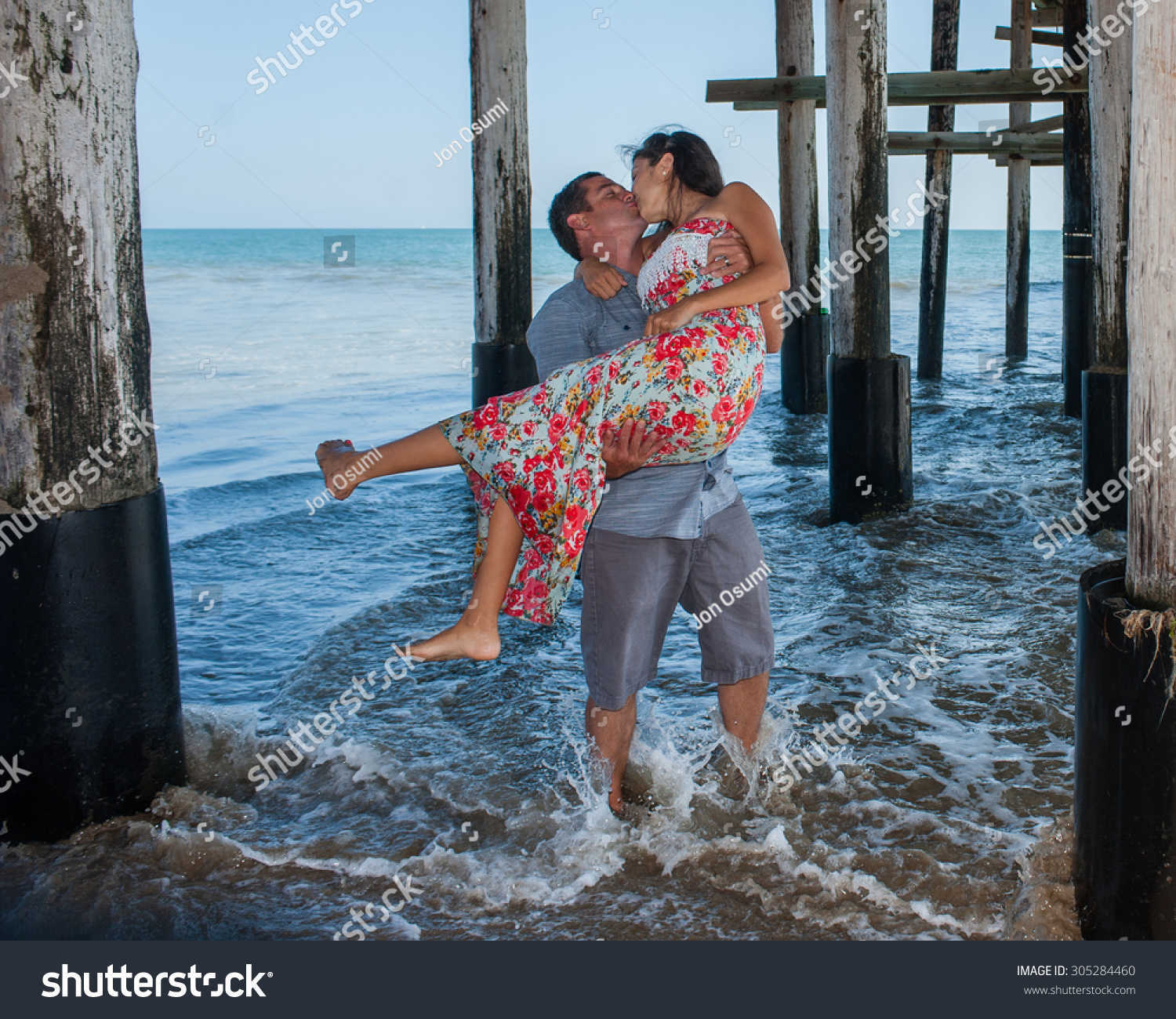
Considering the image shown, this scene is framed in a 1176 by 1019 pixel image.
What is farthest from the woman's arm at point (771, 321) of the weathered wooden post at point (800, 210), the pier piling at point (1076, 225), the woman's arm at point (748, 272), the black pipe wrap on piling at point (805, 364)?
the black pipe wrap on piling at point (805, 364)

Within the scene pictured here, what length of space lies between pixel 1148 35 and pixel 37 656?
9.57ft

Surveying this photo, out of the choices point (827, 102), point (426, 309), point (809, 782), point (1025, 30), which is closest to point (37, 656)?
point (809, 782)

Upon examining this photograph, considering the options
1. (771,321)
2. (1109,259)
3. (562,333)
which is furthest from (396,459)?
(1109,259)

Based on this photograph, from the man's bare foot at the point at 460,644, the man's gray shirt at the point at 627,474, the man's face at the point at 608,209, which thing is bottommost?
the man's bare foot at the point at 460,644

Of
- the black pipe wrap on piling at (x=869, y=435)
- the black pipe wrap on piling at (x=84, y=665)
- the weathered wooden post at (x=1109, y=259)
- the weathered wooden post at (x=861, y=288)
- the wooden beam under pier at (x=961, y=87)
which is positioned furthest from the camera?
the wooden beam under pier at (x=961, y=87)

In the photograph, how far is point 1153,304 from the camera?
2.16 m

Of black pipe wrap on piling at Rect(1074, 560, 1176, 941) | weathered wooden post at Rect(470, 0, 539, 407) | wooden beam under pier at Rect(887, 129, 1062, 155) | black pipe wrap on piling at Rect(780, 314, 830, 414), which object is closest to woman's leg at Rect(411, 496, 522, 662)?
black pipe wrap on piling at Rect(1074, 560, 1176, 941)

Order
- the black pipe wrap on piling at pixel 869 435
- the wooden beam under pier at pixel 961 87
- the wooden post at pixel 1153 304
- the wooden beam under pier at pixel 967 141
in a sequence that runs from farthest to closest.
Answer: the wooden beam under pier at pixel 967 141 → the wooden beam under pier at pixel 961 87 → the black pipe wrap on piling at pixel 869 435 → the wooden post at pixel 1153 304

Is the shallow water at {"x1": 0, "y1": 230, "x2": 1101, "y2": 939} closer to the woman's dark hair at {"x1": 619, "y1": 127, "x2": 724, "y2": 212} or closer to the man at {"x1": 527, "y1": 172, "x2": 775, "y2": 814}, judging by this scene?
the man at {"x1": 527, "y1": 172, "x2": 775, "y2": 814}

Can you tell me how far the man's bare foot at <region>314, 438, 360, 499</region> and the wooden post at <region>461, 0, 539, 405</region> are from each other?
11.6 ft

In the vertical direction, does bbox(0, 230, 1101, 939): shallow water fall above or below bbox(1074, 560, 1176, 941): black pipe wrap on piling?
below

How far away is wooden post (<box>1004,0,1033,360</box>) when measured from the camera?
1310cm

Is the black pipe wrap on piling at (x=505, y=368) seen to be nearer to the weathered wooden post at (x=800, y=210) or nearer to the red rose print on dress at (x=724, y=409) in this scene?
the red rose print on dress at (x=724, y=409)

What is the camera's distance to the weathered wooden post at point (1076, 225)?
7.71 m
